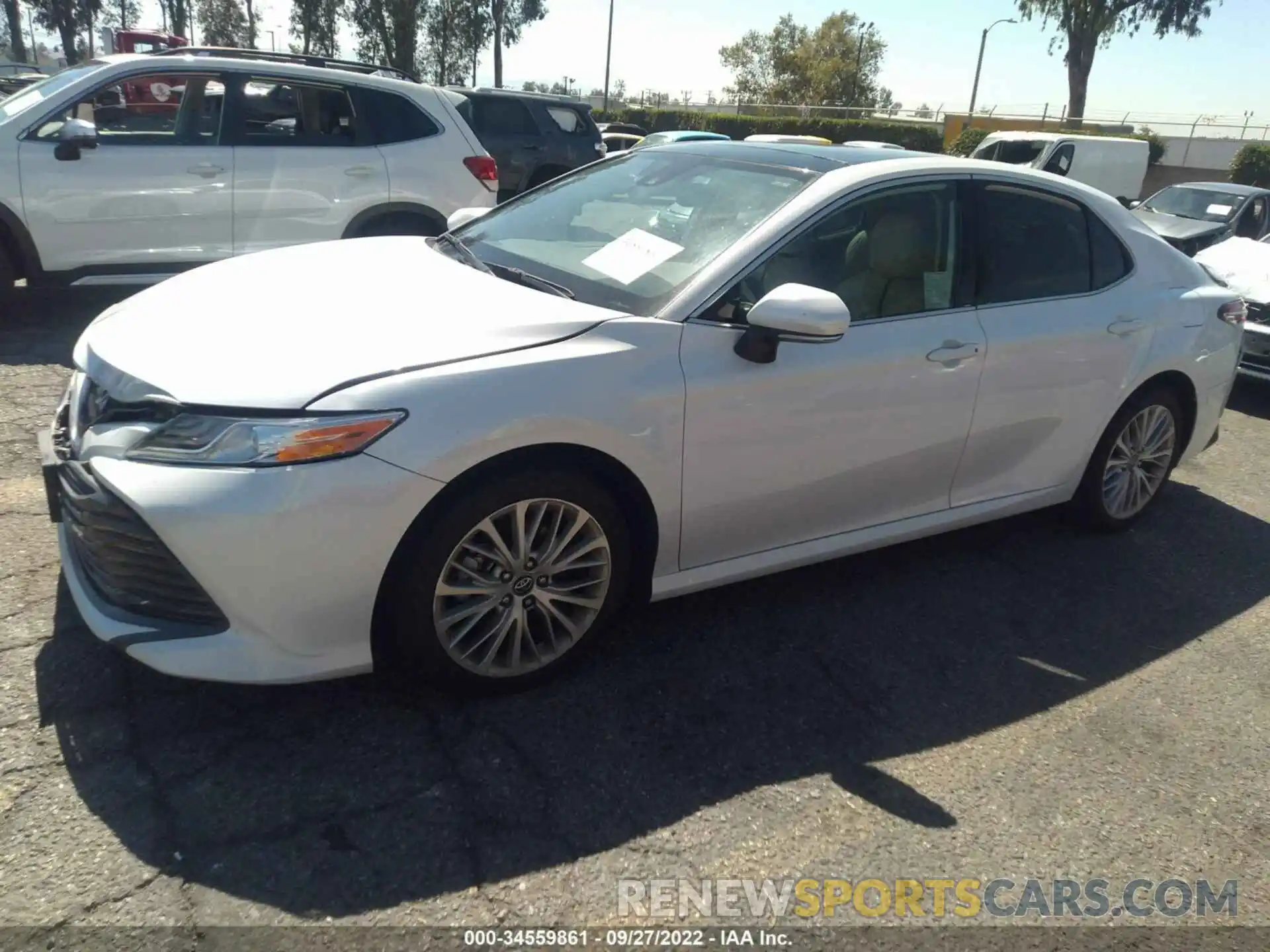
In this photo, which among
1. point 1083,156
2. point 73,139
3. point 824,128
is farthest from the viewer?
point 824,128

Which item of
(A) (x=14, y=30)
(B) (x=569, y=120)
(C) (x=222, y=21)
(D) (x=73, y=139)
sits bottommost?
(D) (x=73, y=139)

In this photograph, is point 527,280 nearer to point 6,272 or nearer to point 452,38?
point 6,272

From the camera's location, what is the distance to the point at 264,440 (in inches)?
93.8

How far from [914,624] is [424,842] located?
2.04 metres

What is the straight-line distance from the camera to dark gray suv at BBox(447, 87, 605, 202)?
44.0ft

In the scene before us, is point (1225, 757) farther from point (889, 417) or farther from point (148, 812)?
point (148, 812)

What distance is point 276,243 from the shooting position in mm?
6875

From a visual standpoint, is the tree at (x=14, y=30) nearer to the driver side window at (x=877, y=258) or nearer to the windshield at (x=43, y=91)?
the windshield at (x=43, y=91)

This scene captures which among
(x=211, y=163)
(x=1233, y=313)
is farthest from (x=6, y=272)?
(x=1233, y=313)

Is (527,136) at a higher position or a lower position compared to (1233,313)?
higher

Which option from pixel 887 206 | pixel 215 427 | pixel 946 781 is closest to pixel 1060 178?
pixel 887 206

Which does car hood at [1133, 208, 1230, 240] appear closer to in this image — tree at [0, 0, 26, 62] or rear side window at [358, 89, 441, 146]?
rear side window at [358, 89, 441, 146]

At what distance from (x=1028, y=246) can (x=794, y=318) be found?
1575 mm

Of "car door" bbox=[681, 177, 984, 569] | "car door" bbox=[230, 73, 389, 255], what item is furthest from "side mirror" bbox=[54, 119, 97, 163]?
"car door" bbox=[681, 177, 984, 569]
